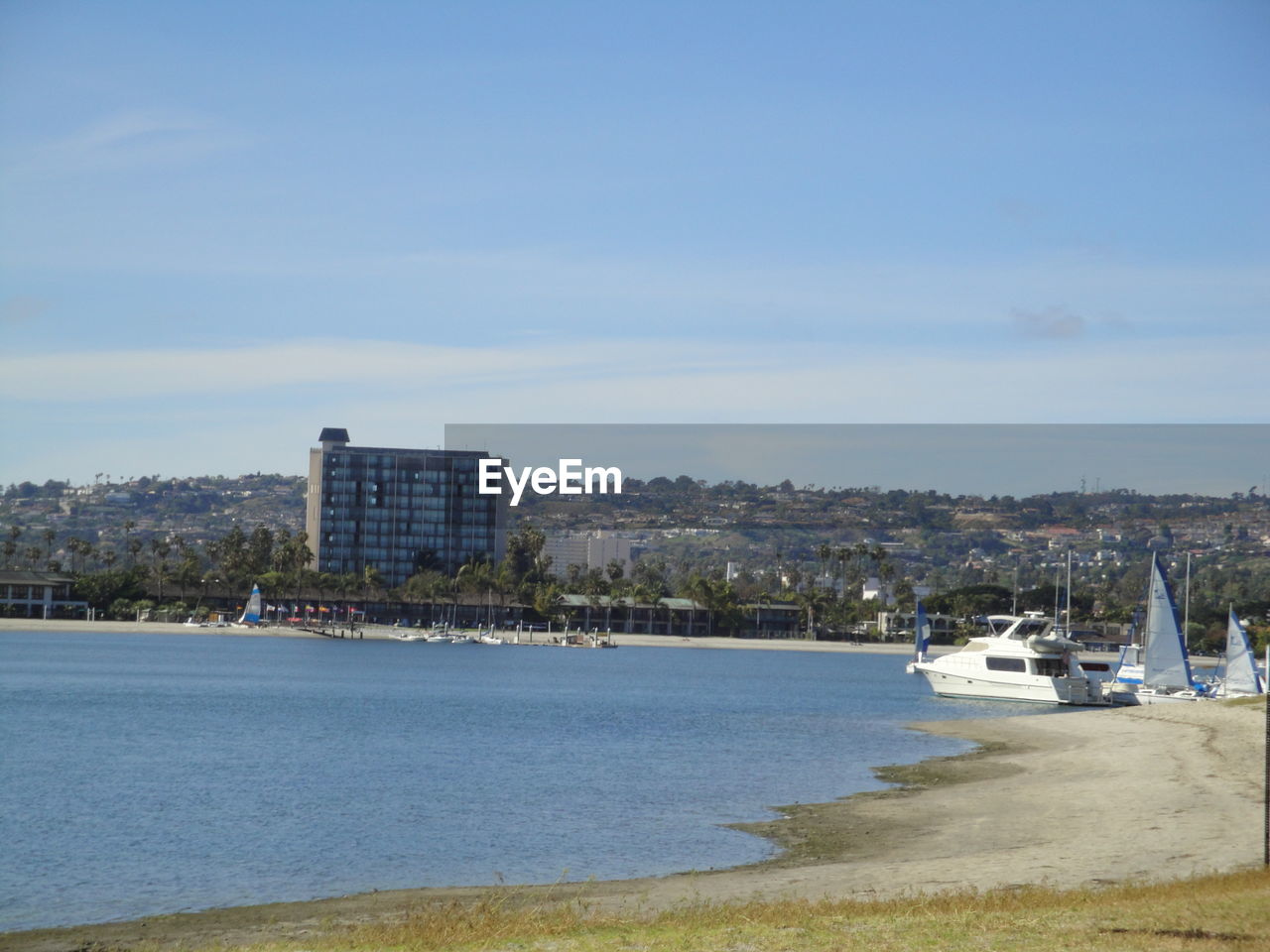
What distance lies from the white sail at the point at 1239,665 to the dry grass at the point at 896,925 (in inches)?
2027

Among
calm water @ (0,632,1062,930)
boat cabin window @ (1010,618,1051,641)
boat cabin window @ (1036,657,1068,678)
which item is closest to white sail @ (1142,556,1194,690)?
boat cabin window @ (1036,657,1068,678)

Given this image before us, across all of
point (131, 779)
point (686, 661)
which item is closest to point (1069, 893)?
point (131, 779)

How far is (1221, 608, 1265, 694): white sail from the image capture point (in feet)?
213

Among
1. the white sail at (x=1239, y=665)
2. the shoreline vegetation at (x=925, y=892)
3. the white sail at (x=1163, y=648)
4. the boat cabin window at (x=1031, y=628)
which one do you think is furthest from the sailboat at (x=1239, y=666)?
the shoreline vegetation at (x=925, y=892)

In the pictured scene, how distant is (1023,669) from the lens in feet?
241

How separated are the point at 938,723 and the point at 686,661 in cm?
9549

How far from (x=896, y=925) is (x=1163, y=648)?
189 feet

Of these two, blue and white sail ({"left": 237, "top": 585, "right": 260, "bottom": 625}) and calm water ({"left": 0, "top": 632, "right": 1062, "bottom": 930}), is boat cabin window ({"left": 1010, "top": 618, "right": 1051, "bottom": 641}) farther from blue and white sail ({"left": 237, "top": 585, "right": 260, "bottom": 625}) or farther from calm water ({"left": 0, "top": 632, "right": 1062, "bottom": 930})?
blue and white sail ({"left": 237, "top": 585, "right": 260, "bottom": 625})

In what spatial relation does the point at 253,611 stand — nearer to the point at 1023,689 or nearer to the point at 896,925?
the point at 1023,689

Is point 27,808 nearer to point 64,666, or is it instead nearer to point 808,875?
point 808,875

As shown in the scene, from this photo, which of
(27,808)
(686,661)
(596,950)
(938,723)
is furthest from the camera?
(686,661)

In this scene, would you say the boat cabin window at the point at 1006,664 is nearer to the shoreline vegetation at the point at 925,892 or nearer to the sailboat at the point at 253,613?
the shoreline vegetation at the point at 925,892

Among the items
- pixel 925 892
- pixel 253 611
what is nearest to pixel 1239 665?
pixel 925 892

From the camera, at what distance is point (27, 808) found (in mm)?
31438
